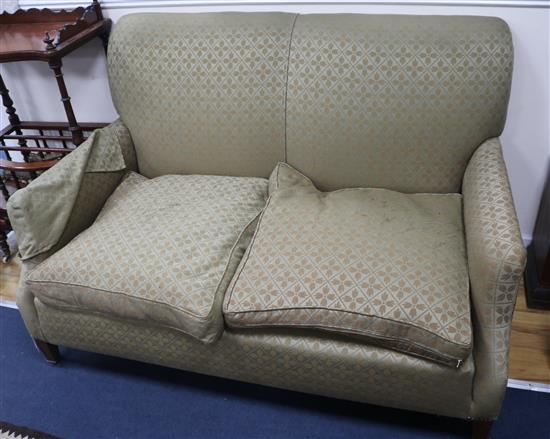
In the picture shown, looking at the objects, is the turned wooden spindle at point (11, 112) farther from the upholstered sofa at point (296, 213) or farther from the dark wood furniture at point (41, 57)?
the upholstered sofa at point (296, 213)

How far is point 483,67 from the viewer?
4.29ft

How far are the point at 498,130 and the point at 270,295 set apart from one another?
2.79ft

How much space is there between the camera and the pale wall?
4.59 ft

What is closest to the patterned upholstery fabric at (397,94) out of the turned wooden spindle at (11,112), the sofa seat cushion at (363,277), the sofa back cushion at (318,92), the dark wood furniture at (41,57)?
the sofa back cushion at (318,92)

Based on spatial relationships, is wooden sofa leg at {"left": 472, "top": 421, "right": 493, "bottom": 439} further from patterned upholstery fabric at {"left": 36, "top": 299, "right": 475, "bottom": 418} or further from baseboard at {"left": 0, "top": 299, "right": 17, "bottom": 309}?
baseboard at {"left": 0, "top": 299, "right": 17, "bottom": 309}

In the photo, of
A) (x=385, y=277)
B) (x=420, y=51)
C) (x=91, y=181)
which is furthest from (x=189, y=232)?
(x=420, y=51)

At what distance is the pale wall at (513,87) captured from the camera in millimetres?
1400

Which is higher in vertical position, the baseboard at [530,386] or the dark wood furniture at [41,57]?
the dark wood furniture at [41,57]

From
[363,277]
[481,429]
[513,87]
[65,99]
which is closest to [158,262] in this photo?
[363,277]

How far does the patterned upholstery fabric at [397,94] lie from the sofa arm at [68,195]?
0.60 meters

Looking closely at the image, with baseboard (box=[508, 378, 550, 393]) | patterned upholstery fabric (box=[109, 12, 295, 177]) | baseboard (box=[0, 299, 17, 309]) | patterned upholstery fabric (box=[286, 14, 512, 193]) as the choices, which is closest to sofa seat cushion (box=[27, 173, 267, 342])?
patterned upholstery fabric (box=[109, 12, 295, 177])

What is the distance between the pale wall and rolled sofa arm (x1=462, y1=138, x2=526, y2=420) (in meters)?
0.46

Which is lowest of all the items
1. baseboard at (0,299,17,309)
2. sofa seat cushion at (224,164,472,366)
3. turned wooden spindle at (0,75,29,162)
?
baseboard at (0,299,17,309)

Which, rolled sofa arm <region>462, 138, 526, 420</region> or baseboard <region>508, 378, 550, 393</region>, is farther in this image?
baseboard <region>508, 378, 550, 393</region>
